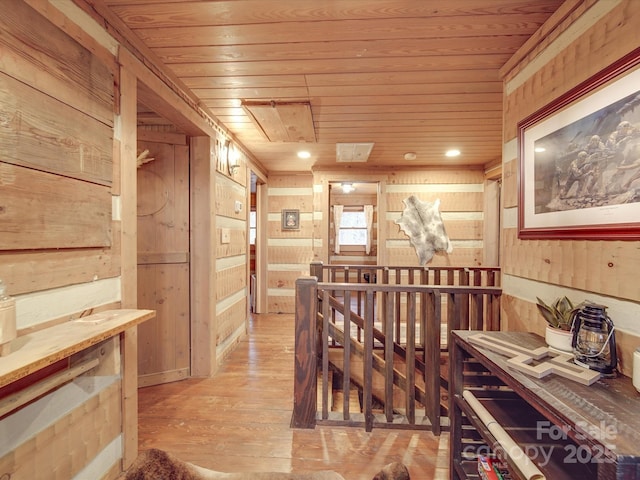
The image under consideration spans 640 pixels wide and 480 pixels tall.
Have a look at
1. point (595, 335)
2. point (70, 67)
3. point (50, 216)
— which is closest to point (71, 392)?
point (50, 216)

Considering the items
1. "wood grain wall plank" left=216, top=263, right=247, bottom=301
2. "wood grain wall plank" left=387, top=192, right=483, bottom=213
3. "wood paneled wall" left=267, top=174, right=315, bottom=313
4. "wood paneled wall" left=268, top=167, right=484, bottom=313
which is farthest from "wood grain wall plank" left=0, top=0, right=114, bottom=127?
"wood grain wall plank" left=387, top=192, right=483, bottom=213

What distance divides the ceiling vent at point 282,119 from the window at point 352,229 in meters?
4.19

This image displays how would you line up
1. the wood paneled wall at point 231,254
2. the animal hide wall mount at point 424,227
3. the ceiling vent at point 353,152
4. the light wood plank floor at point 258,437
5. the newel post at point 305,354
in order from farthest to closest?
the animal hide wall mount at point 424,227 → the ceiling vent at point 353,152 → the wood paneled wall at point 231,254 → the newel post at point 305,354 → the light wood plank floor at point 258,437

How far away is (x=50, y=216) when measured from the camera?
3.65ft

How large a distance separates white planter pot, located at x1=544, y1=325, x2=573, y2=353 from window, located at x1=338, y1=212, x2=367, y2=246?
592 cm

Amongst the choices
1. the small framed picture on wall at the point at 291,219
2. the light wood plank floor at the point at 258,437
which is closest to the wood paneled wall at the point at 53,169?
the light wood plank floor at the point at 258,437

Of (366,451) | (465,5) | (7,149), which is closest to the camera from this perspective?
(7,149)

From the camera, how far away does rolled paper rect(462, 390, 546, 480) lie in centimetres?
83

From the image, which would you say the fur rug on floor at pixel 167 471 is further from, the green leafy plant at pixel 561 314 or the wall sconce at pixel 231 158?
the wall sconce at pixel 231 158

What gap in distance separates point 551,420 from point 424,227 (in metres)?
3.51

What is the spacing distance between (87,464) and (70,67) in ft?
5.64

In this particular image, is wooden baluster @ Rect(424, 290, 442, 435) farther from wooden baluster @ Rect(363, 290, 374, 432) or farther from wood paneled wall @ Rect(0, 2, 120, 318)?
wood paneled wall @ Rect(0, 2, 120, 318)

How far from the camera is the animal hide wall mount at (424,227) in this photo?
4.07m

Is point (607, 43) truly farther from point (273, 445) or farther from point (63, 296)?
point (273, 445)
